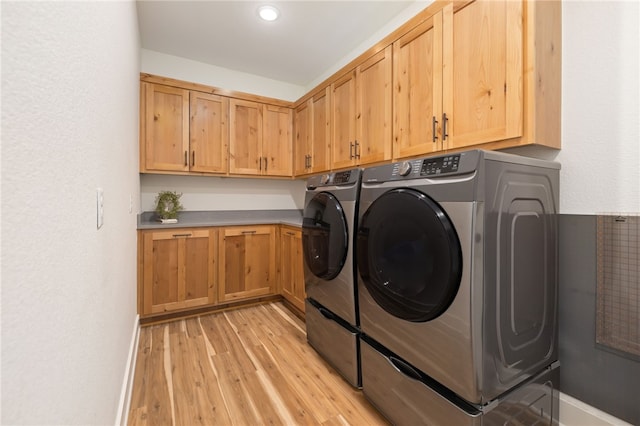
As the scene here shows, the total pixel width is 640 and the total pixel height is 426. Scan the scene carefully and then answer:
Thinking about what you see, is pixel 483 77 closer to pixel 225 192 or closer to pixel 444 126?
pixel 444 126

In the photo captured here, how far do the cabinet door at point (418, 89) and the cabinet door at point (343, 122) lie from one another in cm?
50

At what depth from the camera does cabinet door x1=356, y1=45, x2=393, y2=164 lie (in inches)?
82.5

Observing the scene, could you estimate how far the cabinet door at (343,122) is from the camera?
2.47 metres

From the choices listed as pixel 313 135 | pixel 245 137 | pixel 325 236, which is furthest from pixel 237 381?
pixel 245 137

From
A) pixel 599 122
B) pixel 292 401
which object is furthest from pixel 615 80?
pixel 292 401

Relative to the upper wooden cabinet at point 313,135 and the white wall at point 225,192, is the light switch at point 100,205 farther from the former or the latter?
the white wall at point 225,192

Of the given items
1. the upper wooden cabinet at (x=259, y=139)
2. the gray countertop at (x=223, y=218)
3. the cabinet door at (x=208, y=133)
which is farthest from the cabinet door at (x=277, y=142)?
the gray countertop at (x=223, y=218)

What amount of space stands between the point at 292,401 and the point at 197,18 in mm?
3051

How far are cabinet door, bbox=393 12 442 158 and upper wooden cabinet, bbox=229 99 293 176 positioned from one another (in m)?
1.77

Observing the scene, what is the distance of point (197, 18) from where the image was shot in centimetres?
249

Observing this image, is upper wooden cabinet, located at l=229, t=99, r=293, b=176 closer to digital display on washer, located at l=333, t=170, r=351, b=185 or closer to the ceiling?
the ceiling

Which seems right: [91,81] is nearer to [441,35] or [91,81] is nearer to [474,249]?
[474,249]

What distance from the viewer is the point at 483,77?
58.7 inches

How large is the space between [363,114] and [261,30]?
1300 millimetres
